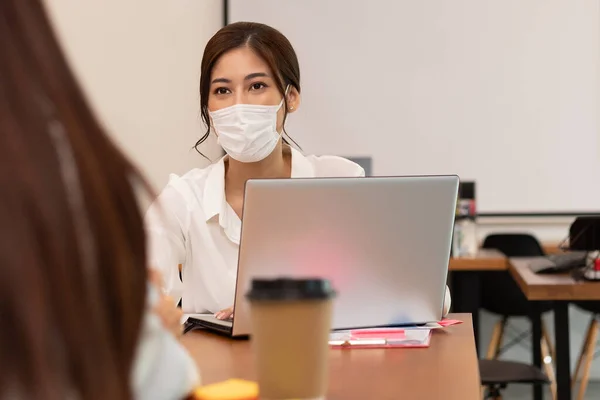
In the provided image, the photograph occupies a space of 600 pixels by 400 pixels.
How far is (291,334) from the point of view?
0.83 m

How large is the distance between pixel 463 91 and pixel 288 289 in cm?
416

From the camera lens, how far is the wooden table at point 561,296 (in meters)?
2.58

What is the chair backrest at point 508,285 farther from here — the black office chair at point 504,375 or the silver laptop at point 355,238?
the silver laptop at point 355,238

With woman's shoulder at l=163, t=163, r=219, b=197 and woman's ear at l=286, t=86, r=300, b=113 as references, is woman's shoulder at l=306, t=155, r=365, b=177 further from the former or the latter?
woman's shoulder at l=163, t=163, r=219, b=197

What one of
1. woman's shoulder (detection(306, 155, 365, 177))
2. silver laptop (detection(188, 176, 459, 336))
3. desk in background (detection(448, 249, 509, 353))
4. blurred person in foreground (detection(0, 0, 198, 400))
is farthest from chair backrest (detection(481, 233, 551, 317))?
blurred person in foreground (detection(0, 0, 198, 400))

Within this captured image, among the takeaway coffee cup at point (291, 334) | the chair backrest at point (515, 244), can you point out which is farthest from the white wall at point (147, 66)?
the takeaway coffee cup at point (291, 334)

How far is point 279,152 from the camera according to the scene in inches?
84.6

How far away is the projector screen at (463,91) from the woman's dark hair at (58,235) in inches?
170

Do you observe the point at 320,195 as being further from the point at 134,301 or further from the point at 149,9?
the point at 149,9

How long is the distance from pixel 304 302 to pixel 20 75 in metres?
0.38

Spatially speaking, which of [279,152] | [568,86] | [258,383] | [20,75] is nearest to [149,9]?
[279,152]

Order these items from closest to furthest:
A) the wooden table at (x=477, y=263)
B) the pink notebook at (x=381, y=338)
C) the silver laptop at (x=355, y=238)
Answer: the silver laptop at (x=355, y=238)
the pink notebook at (x=381, y=338)
the wooden table at (x=477, y=263)

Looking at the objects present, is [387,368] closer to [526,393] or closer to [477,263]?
[477,263]

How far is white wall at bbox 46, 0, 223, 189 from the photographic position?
3.02 metres
